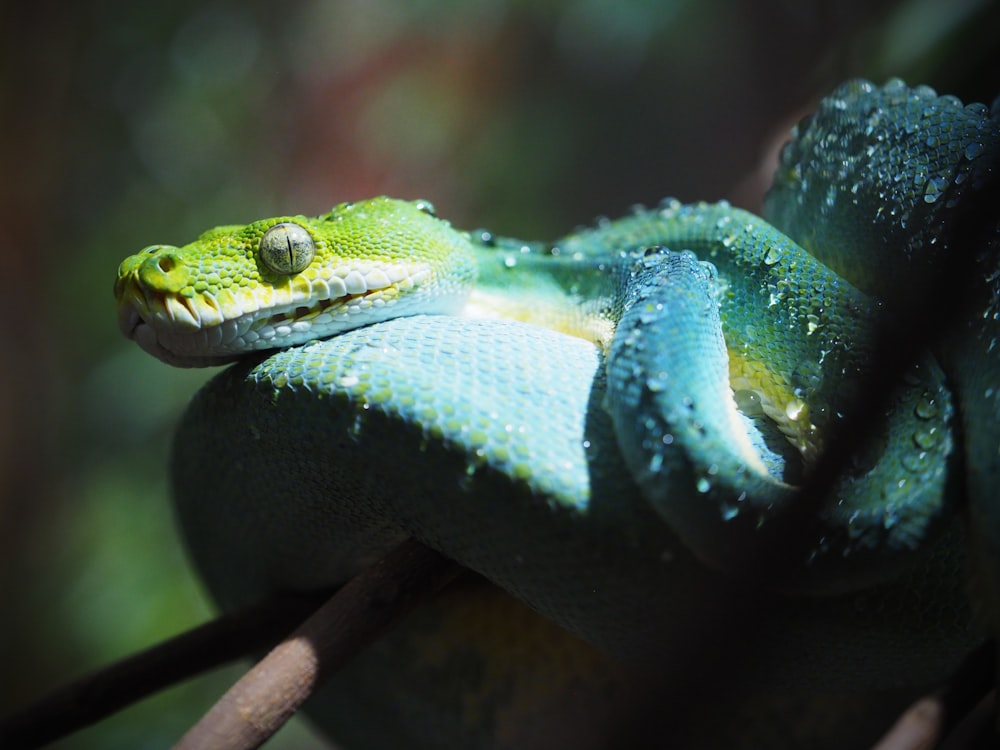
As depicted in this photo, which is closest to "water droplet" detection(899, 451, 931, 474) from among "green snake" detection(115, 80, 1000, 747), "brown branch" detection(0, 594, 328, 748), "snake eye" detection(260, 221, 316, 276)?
"green snake" detection(115, 80, 1000, 747)

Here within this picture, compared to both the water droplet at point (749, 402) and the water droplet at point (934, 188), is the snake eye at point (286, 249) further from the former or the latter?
the water droplet at point (934, 188)

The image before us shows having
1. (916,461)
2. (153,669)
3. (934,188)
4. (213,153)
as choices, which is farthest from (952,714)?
(213,153)

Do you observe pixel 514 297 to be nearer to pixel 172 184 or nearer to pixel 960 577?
pixel 960 577

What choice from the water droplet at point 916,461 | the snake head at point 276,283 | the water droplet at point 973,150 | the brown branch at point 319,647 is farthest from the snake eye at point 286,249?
the water droplet at point 973,150

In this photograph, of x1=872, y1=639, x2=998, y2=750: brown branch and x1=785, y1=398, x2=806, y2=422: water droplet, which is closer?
x1=872, y1=639, x2=998, y2=750: brown branch

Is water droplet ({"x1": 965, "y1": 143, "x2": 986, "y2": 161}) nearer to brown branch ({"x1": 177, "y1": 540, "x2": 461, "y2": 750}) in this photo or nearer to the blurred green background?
brown branch ({"x1": 177, "y1": 540, "x2": 461, "y2": 750})

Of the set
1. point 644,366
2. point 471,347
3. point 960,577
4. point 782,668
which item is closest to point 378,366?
point 471,347
